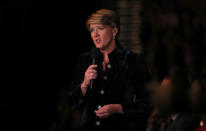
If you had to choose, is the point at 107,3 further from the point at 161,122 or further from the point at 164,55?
the point at 164,55

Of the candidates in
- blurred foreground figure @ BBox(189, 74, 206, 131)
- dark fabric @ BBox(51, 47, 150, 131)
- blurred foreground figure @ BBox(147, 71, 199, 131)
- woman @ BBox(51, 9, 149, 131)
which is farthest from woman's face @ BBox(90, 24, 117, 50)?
blurred foreground figure @ BBox(189, 74, 206, 131)

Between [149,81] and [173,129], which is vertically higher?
[149,81]

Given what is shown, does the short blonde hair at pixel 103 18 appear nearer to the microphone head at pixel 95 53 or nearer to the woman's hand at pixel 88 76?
the microphone head at pixel 95 53

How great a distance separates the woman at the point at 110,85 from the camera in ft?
9.96

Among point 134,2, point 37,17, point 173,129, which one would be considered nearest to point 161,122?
point 173,129

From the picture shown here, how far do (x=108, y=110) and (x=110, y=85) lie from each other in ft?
0.64

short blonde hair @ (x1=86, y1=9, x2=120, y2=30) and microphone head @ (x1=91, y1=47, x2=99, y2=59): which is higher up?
short blonde hair @ (x1=86, y1=9, x2=120, y2=30)

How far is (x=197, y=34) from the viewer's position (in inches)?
319

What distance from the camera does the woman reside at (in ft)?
9.96

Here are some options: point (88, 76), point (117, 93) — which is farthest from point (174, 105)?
point (88, 76)

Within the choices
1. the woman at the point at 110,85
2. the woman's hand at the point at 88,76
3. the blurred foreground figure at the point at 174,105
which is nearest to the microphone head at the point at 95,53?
→ the woman at the point at 110,85

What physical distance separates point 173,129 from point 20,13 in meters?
1.98

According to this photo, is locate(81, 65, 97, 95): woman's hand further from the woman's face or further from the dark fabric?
the woman's face

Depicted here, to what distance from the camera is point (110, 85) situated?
10.1 feet
